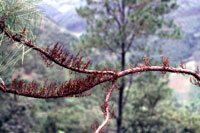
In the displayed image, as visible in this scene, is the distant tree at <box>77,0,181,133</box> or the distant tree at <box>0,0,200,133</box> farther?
the distant tree at <box>77,0,181,133</box>

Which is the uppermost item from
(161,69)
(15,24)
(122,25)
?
(122,25)

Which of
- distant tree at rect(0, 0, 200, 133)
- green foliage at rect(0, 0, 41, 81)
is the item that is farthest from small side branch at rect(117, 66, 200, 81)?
green foliage at rect(0, 0, 41, 81)

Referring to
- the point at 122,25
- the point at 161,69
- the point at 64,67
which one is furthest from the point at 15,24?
the point at 122,25

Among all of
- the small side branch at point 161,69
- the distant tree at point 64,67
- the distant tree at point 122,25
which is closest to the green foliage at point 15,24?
the distant tree at point 64,67

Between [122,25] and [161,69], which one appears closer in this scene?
[161,69]

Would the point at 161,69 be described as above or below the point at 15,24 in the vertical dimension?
below

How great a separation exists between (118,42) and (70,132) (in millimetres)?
5712

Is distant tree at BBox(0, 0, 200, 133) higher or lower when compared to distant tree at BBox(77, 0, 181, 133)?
lower

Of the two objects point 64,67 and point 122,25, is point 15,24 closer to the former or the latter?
point 64,67

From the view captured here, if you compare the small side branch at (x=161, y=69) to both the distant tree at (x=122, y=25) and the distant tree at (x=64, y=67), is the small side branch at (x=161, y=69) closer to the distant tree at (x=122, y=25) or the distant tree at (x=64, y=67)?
the distant tree at (x=64, y=67)

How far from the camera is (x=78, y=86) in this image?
2.80ft

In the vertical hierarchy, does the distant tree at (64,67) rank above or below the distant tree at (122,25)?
below

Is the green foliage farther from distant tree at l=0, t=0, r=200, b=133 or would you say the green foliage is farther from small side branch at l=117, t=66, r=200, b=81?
small side branch at l=117, t=66, r=200, b=81

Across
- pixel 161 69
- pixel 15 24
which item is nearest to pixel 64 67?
pixel 15 24
